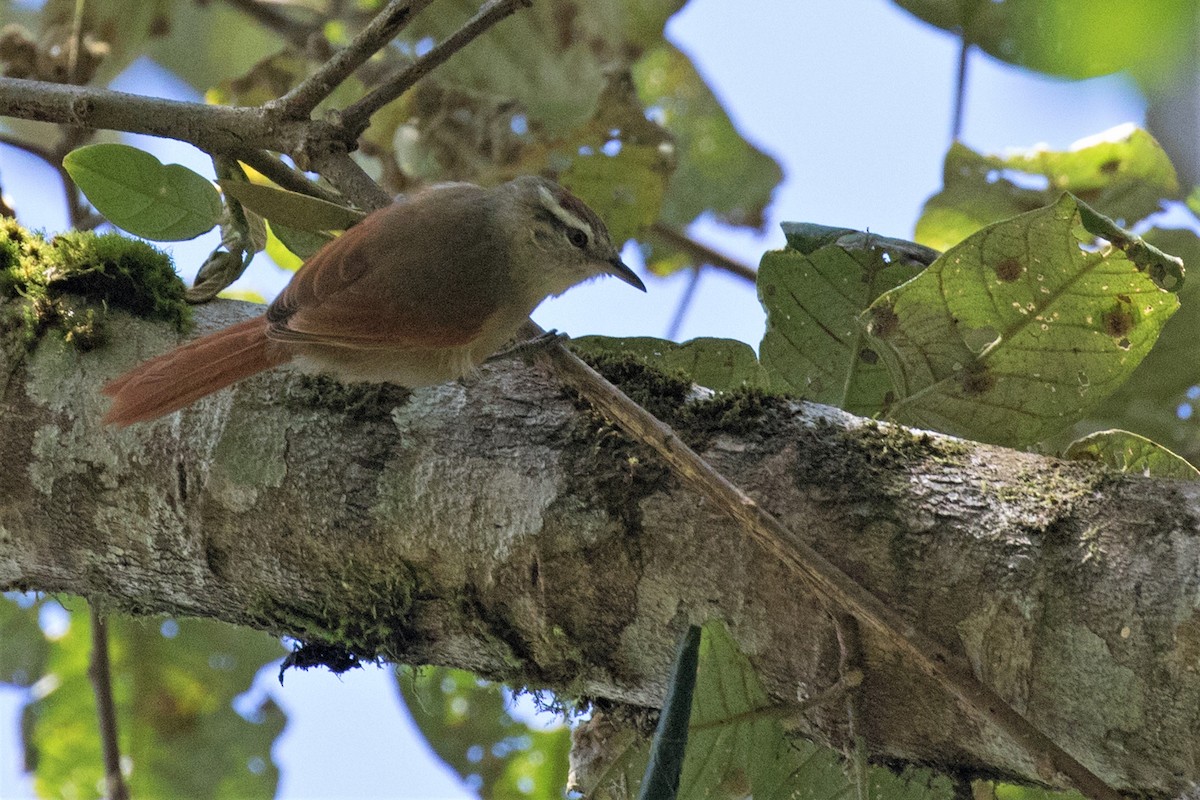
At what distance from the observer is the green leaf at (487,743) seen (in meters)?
3.56

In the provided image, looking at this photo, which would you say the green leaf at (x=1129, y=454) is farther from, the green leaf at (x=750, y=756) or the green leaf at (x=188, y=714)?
the green leaf at (x=188, y=714)

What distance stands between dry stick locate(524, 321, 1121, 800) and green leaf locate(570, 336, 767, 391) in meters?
0.46

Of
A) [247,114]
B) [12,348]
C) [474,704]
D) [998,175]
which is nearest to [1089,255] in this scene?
[998,175]

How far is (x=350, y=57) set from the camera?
6.85 ft

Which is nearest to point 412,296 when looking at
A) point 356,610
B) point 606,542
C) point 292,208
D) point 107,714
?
point 292,208

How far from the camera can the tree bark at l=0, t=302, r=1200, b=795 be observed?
5.01 feet

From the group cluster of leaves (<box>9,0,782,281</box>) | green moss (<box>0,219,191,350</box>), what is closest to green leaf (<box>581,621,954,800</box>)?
green moss (<box>0,219,191,350</box>)

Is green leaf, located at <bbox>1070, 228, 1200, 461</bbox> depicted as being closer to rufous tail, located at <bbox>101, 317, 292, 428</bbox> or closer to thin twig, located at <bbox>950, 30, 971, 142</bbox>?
thin twig, located at <bbox>950, 30, 971, 142</bbox>

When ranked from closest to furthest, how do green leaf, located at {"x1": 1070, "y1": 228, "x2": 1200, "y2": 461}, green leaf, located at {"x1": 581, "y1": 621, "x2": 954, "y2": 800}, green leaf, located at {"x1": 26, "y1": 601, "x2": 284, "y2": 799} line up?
1. green leaf, located at {"x1": 581, "y1": 621, "x2": 954, "y2": 800}
2. green leaf, located at {"x1": 1070, "y1": 228, "x2": 1200, "y2": 461}
3. green leaf, located at {"x1": 26, "y1": 601, "x2": 284, "y2": 799}

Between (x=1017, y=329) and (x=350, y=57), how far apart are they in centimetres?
137

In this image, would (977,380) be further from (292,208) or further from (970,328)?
(292,208)

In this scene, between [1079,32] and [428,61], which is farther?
[1079,32]

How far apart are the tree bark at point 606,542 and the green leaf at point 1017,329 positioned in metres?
0.31

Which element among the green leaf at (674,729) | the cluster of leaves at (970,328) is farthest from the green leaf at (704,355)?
the green leaf at (674,729)
